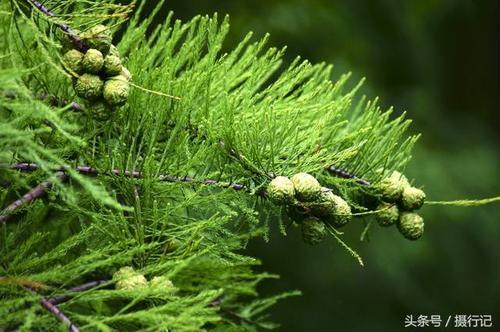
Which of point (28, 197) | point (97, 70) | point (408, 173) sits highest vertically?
point (408, 173)

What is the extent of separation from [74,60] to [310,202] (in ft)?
0.92

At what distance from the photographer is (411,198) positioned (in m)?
0.87

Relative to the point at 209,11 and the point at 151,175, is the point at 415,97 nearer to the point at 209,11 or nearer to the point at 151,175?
the point at 209,11

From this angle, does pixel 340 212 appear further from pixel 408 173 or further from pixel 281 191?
pixel 408 173

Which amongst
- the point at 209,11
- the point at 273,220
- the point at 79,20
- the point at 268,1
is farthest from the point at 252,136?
the point at 268,1

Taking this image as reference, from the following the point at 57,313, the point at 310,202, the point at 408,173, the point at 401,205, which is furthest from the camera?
the point at 408,173

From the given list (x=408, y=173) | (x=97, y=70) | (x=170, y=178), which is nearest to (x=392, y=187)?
(x=170, y=178)

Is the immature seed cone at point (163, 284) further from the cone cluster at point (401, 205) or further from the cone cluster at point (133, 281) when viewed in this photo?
the cone cluster at point (401, 205)

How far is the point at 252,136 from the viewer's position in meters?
0.79

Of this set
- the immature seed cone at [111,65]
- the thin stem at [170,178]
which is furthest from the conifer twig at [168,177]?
the immature seed cone at [111,65]

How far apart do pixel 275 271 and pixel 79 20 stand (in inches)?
92.3

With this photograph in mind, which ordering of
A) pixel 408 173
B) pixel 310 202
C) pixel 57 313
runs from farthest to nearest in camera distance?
1. pixel 408 173
2. pixel 310 202
3. pixel 57 313

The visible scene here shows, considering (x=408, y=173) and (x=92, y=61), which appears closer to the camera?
(x=92, y=61)

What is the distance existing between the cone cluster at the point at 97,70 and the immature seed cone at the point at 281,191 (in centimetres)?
18
